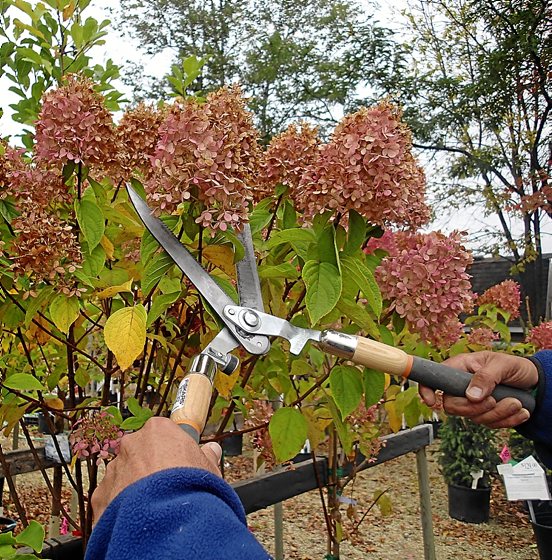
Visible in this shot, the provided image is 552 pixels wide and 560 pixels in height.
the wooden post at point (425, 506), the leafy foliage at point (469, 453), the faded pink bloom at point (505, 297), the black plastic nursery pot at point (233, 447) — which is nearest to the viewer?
the faded pink bloom at point (505, 297)

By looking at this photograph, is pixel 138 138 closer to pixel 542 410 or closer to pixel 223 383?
pixel 223 383

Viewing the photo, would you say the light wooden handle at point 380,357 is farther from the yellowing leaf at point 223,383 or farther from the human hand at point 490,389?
the yellowing leaf at point 223,383

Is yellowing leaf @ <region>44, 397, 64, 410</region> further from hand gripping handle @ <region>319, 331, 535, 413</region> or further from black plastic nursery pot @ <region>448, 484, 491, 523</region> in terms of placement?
black plastic nursery pot @ <region>448, 484, 491, 523</region>

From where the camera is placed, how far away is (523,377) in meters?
1.10

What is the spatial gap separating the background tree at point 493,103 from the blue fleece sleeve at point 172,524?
624 centimetres

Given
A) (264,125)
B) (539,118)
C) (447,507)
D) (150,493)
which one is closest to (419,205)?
(150,493)

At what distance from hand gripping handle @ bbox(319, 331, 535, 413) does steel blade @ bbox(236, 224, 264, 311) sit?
0.12m

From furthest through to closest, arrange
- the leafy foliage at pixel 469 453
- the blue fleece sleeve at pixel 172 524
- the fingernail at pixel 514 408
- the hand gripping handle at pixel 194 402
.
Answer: the leafy foliage at pixel 469 453 < the fingernail at pixel 514 408 < the hand gripping handle at pixel 194 402 < the blue fleece sleeve at pixel 172 524

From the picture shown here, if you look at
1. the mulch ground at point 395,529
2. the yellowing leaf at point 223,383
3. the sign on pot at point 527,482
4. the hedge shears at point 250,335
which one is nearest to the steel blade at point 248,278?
the hedge shears at point 250,335

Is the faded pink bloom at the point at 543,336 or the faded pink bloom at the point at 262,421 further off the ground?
the faded pink bloom at the point at 543,336

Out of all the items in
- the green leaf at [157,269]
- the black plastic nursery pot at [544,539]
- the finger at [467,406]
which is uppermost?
the green leaf at [157,269]

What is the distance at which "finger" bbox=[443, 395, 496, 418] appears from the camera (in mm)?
976

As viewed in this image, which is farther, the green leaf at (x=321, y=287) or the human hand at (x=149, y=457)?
the green leaf at (x=321, y=287)

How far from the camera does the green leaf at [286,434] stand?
1090 mm
